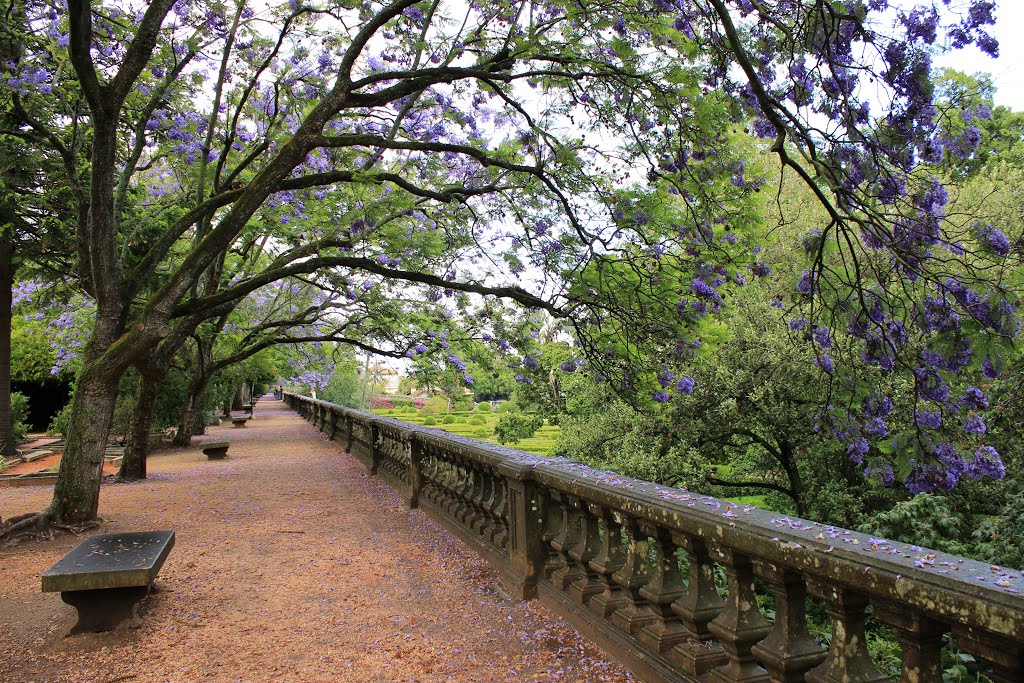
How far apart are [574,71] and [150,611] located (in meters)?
6.04

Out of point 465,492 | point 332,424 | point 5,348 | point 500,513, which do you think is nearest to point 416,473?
point 465,492

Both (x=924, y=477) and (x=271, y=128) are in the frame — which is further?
(x=271, y=128)

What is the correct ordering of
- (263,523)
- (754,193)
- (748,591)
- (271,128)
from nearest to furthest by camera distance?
(748,591) < (754,193) < (263,523) < (271,128)

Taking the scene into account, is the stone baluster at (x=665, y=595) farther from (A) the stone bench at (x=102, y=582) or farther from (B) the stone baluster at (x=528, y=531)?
(A) the stone bench at (x=102, y=582)

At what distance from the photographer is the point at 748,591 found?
262cm

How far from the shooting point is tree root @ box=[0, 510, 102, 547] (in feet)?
23.1

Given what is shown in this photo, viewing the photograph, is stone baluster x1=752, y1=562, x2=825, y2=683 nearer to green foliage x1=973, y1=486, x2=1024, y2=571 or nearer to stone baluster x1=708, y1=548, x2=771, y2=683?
stone baluster x1=708, y1=548, x2=771, y2=683

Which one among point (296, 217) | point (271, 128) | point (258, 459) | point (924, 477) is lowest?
point (258, 459)

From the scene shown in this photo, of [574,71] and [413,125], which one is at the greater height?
[413,125]

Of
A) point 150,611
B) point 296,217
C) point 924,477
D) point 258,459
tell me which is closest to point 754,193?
point 924,477

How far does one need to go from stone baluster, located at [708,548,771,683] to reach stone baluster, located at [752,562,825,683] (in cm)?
17

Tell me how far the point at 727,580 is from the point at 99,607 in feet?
13.0

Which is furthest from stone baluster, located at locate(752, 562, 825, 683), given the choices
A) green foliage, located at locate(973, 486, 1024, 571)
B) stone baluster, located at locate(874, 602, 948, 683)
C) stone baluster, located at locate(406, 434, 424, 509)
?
stone baluster, located at locate(406, 434, 424, 509)

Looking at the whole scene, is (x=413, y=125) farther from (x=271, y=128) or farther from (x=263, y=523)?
(x=263, y=523)
